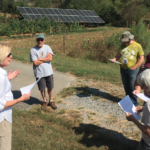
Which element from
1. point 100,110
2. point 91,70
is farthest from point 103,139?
point 91,70

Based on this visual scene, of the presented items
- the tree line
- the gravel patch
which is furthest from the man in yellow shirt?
the tree line

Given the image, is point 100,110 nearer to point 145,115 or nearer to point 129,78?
point 129,78

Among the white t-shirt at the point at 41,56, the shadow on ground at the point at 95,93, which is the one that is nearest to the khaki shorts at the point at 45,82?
the white t-shirt at the point at 41,56

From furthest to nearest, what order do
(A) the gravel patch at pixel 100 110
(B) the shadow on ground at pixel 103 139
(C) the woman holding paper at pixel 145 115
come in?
(A) the gravel patch at pixel 100 110 < (B) the shadow on ground at pixel 103 139 < (C) the woman holding paper at pixel 145 115

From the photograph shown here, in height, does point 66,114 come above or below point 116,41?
below

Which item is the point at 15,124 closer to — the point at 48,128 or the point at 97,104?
the point at 48,128

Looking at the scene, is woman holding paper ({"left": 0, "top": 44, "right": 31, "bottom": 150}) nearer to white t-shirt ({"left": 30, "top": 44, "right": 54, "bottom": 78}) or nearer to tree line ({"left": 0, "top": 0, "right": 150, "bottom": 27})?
white t-shirt ({"left": 30, "top": 44, "right": 54, "bottom": 78})

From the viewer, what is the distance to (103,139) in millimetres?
3621

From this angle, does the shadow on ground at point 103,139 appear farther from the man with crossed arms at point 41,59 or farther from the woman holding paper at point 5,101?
the woman holding paper at point 5,101

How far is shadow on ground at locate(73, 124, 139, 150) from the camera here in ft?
11.3

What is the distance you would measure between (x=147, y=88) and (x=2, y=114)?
1744 mm

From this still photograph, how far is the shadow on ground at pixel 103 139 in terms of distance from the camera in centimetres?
344

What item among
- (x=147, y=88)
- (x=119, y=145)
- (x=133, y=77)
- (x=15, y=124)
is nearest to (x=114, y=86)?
(x=133, y=77)

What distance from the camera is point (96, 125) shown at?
4148mm
